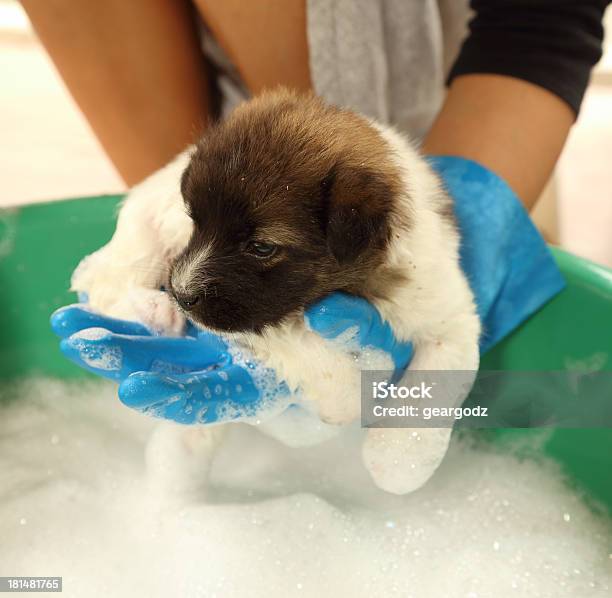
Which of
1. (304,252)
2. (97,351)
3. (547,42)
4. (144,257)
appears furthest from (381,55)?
(97,351)

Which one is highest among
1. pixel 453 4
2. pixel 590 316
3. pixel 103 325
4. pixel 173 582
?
pixel 453 4

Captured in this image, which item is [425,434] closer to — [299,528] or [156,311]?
[299,528]

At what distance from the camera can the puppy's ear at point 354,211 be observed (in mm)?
916

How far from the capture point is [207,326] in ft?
3.23

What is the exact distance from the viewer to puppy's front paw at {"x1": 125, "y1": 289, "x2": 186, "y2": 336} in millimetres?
1209

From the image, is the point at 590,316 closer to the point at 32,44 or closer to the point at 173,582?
the point at 173,582

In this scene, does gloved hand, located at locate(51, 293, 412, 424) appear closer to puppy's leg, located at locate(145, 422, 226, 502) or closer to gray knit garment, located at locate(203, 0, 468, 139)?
puppy's leg, located at locate(145, 422, 226, 502)

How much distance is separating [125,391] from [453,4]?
1.47m

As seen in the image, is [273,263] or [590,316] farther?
[590,316]

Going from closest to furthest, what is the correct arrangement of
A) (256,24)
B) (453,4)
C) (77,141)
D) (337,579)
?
1. (337,579)
2. (256,24)
3. (453,4)
4. (77,141)

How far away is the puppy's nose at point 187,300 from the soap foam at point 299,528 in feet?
1.96

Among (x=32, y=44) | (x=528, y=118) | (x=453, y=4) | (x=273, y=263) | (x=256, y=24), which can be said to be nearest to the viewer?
(x=273, y=263)

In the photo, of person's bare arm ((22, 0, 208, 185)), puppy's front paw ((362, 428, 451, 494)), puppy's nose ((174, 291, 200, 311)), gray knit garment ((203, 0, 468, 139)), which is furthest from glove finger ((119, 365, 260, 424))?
gray knit garment ((203, 0, 468, 139))

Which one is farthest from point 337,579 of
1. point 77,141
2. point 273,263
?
point 77,141
